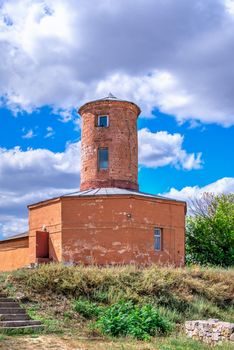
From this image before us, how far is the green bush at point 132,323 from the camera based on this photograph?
43.5 feet

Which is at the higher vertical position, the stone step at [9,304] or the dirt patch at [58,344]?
A: the stone step at [9,304]

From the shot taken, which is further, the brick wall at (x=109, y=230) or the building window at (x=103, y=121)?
the building window at (x=103, y=121)

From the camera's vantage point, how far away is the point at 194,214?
4081 centimetres

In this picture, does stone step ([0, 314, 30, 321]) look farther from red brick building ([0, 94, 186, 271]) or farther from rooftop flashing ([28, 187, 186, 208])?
rooftop flashing ([28, 187, 186, 208])

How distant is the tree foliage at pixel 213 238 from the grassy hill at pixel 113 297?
591 inches

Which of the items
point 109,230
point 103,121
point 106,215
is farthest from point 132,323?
point 103,121

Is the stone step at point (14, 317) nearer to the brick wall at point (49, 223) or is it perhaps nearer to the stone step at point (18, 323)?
the stone step at point (18, 323)

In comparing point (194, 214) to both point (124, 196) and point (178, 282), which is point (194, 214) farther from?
point (178, 282)

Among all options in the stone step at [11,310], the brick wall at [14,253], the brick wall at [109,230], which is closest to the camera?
the stone step at [11,310]

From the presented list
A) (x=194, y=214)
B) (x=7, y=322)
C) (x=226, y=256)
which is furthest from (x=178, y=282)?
(x=194, y=214)

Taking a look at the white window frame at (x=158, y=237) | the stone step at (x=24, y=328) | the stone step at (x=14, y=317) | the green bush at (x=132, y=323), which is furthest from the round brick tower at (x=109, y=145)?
the stone step at (x=24, y=328)

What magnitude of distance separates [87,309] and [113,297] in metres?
1.72

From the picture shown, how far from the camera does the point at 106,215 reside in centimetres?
2573

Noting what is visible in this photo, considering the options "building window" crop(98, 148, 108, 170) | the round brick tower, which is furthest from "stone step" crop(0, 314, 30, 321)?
"building window" crop(98, 148, 108, 170)
